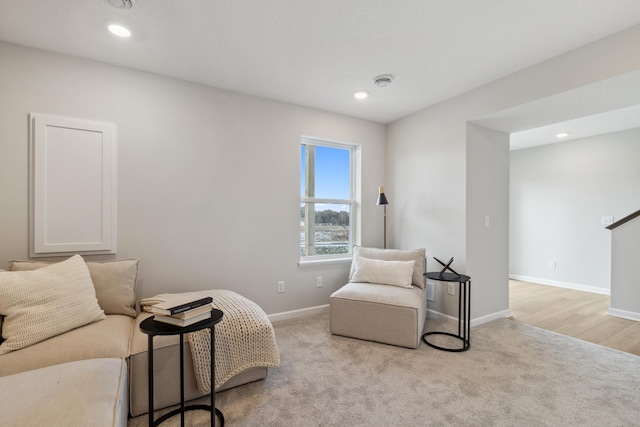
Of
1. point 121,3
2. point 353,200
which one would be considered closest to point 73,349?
point 121,3

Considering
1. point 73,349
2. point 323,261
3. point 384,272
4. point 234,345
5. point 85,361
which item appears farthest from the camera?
point 323,261

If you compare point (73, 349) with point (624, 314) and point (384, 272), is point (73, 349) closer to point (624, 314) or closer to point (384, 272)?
point (384, 272)

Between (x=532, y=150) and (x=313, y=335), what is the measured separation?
5156mm

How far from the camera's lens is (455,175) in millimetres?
3184

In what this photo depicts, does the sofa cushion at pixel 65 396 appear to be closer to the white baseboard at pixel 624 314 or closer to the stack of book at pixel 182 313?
the stack of book at pixel 182 313

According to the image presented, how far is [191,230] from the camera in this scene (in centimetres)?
279

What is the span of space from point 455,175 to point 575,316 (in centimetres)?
221

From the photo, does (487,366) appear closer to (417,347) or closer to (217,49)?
(417,347)

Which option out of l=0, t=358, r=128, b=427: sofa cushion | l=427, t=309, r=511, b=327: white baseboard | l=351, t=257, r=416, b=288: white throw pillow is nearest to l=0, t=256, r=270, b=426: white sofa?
l=0, t=358, r=128, b=427: sofa cushion

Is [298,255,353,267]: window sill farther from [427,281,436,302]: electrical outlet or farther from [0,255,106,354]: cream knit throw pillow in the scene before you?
[0,255,106,354]: cream knit throw pillow

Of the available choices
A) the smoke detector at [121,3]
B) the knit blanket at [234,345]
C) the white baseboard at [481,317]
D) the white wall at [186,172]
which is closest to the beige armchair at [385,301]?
the white baseboard at [481,317]

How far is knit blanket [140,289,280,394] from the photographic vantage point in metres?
1.81

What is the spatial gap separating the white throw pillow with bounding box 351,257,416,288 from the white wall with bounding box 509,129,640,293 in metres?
3.58

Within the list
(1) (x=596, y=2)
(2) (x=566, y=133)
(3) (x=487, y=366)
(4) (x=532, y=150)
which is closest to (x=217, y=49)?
(1) (x=596, y=2)
